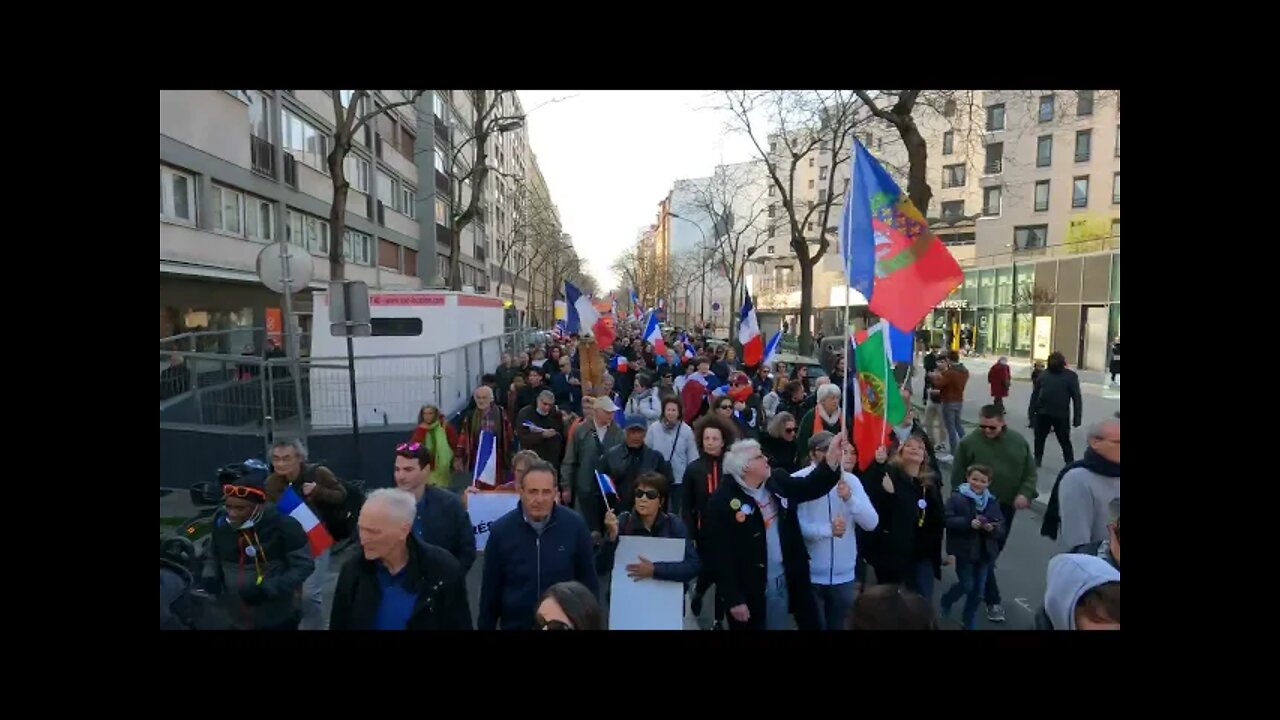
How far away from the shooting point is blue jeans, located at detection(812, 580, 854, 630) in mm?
4020

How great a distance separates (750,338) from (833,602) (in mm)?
9117

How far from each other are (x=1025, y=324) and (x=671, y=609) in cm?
3539

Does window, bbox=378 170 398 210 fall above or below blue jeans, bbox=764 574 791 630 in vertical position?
above

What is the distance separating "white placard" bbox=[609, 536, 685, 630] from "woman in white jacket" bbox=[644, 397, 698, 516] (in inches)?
103

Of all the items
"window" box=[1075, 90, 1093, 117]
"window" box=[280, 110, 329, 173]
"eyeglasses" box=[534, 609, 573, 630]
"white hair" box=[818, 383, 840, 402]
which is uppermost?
"window" box=[280, 110, 329, 173]

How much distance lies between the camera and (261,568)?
11.2 feet

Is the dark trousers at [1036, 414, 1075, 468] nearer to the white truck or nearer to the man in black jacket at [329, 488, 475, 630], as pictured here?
the white truck

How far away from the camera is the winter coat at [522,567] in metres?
3.24

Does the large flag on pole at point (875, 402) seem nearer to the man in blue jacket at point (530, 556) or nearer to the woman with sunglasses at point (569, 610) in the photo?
the man in blue jacket at point (530, 556)

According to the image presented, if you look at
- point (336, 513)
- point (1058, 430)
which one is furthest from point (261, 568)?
point (1058, 430)

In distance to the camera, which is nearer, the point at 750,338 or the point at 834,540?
the point at 834,540

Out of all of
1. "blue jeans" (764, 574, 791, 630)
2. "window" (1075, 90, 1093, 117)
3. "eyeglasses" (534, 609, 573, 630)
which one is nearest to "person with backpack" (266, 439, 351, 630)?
"eyeglasses" (534, 609, 573, 630)

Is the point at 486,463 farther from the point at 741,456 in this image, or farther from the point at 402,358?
the point at 402,358
